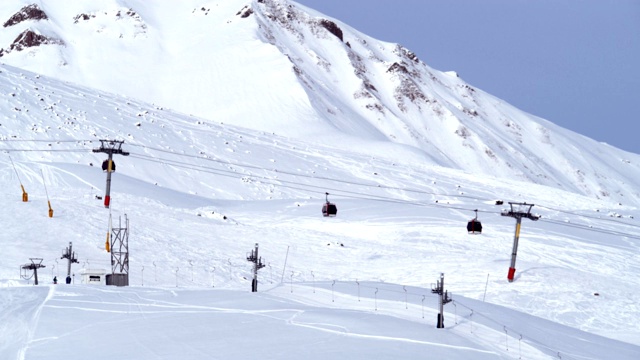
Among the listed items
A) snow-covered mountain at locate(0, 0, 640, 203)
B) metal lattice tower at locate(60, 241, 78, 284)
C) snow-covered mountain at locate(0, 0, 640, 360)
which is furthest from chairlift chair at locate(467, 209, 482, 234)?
snow-covered mountain at locate(0, 0, 640, 203)

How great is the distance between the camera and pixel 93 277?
4650cm

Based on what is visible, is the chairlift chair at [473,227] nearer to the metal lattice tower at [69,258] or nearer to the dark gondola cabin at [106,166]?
the metal lattice tower at [69,258]

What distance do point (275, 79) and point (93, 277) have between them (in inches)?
4589

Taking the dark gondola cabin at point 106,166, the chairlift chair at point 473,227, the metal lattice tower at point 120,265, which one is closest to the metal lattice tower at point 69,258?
the metal lattice tower at point 120,265

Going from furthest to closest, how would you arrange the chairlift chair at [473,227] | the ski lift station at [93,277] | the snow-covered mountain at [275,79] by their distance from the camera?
the snow-covered mountain at [275,79] < the chairlift chair at [473,227] < the ski lift station at [93,277]

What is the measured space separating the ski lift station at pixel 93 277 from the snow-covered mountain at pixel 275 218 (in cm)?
184

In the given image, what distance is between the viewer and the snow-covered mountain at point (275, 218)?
36062 mm

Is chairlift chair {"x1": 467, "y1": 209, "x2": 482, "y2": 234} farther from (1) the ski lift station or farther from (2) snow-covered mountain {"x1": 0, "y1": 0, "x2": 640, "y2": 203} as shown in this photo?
(2) snow-covered mountain {"x1": 0, "y1": 0, "x2": 640, "y2": 203}

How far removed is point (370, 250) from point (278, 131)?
7500cm

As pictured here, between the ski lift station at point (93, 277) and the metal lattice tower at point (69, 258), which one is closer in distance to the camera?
the metal lattice tower at point (69, 258)

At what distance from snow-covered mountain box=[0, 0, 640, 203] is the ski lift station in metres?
89.7

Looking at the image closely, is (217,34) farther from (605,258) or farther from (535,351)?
(535,351)

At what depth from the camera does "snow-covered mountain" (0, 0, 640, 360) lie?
36062mm

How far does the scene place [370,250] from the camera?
2574 inches
